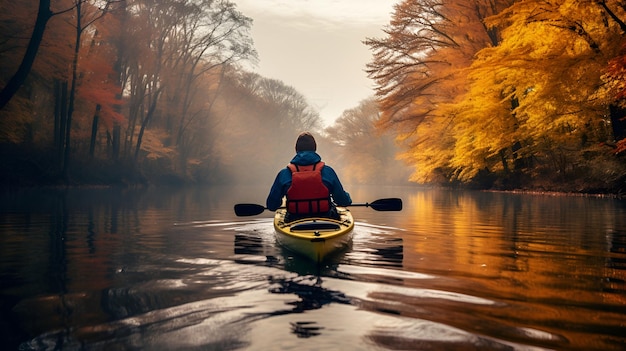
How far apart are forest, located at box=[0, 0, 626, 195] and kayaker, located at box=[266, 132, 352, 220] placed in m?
10.4

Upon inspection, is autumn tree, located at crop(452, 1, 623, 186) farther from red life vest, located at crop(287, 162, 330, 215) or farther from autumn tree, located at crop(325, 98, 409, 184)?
autumn tree, located at crop(325, 98, 409, 184)

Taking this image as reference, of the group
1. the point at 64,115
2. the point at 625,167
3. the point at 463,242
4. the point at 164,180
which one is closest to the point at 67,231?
the point at 463,242

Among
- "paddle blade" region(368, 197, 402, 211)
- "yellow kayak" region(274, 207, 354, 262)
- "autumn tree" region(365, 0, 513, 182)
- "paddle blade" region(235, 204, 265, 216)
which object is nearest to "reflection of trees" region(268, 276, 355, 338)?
"yellow kayak" region(274, 207, 354, 262)

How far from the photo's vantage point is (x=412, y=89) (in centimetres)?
2881

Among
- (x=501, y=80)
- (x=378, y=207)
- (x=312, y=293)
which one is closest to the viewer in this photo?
(x=312, y=293)

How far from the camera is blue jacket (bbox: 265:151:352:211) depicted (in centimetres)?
686

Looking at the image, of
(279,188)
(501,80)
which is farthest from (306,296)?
(501,80)

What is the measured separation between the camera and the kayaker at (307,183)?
6739 mm

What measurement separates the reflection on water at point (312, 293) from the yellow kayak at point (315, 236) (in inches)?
6.4

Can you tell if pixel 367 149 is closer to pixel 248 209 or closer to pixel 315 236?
pixel 248 209

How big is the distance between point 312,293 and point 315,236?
1280 mm

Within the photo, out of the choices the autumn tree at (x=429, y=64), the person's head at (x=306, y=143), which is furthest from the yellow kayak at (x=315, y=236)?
the autumn tree at (x=429, y=64)

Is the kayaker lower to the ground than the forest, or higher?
lower

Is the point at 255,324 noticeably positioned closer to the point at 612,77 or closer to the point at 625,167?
the point at 612,77
